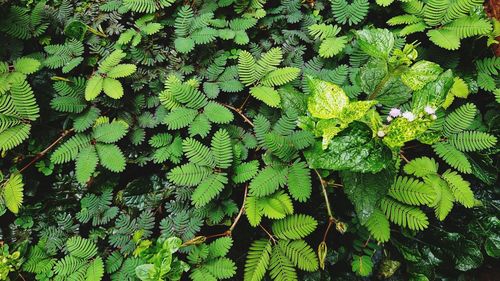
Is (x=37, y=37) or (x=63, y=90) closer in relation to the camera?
(x=63, y=90)

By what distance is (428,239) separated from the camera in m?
2.27

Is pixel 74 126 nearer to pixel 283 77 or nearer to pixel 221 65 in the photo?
pixel 221 65

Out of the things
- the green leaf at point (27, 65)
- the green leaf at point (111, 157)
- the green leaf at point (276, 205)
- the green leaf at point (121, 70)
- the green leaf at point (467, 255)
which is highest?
the green leaf at point (27, 65)

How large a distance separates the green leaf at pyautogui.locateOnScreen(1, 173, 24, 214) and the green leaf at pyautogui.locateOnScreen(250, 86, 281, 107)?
1385mm

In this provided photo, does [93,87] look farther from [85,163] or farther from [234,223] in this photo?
[234,223]

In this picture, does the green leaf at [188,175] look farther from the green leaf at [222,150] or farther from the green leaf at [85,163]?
the green leaf at [85,163]

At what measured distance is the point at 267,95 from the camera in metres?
2.04

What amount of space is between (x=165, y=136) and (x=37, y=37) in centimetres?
105

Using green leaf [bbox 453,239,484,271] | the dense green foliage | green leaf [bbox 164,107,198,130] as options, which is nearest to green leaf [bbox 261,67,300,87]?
the dense green foliage

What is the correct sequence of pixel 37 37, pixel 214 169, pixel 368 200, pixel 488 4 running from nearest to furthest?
1. pixel 368 200
2. pixel 214 169
3. pixel 37 37
4. pixel 488 4

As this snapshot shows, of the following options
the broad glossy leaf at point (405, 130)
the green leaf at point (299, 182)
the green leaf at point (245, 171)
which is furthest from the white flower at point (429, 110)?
the green leaf at point (245, 171)

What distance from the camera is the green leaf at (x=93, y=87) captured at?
201 centimetres

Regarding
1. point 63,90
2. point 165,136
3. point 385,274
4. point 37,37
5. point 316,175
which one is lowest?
point 385,274

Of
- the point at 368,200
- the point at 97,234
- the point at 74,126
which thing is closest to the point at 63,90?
the point at 74,126
